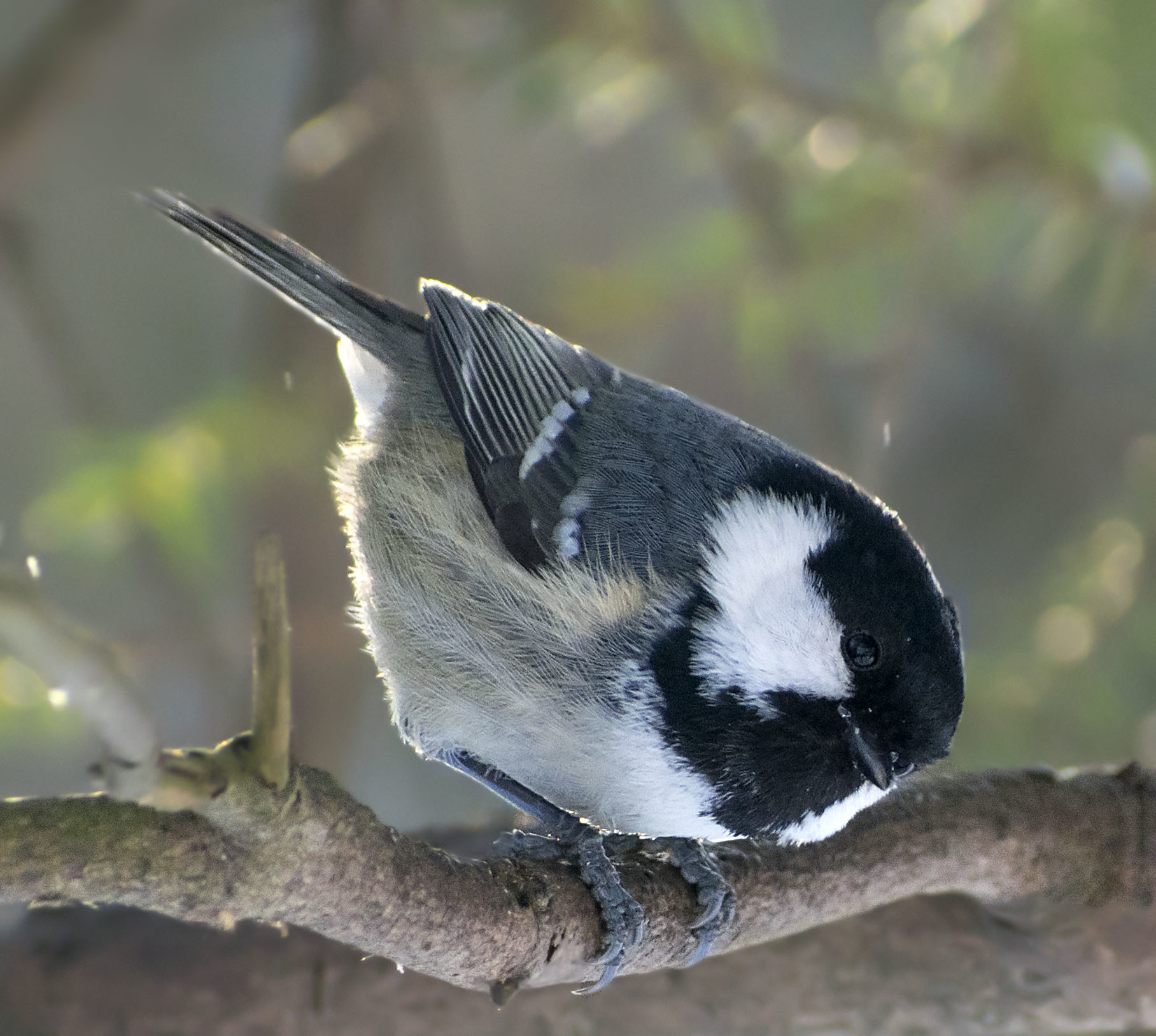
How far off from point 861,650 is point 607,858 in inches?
16.8

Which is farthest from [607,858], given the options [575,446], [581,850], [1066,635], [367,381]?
[1066,635]

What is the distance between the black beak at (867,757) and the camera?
1301mm

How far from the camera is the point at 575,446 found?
63.9 inches

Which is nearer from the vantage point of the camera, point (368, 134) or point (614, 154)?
point (368, 134)

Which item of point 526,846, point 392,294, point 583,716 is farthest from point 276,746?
point 392,294

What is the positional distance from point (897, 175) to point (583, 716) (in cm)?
151

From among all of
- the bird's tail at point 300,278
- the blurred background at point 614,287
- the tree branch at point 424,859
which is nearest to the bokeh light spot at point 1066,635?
the blurred background at point 614,287

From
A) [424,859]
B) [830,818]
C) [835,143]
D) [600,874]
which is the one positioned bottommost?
[424,859]

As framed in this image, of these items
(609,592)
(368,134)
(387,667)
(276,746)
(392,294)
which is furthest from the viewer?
(392,294)

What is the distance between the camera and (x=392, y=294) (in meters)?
3.31

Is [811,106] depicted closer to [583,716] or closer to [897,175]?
[897,175]

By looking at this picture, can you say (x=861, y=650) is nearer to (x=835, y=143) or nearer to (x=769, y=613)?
(x=769, y=613)

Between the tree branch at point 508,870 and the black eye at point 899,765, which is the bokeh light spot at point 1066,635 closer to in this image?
the tree branch at point 508,870

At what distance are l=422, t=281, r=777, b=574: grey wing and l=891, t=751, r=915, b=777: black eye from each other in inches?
13.5
